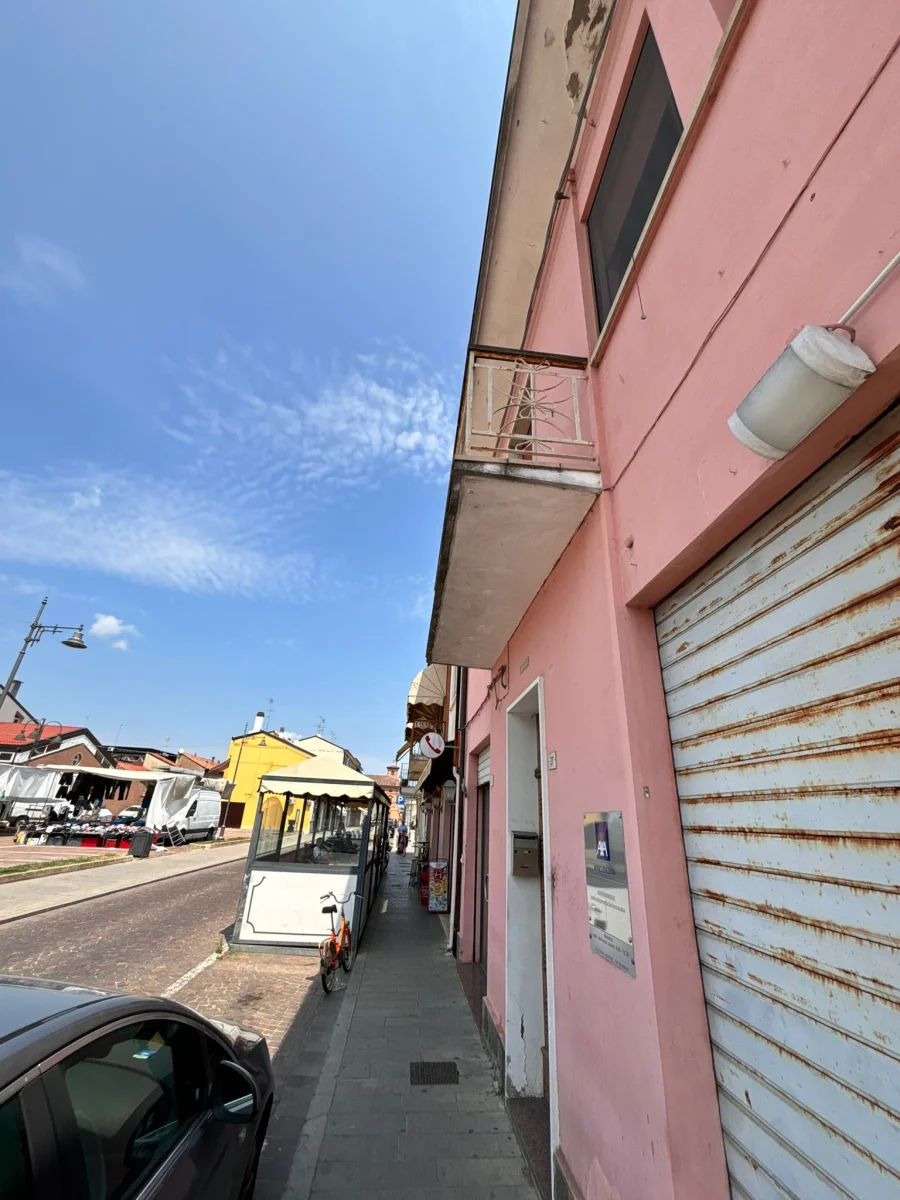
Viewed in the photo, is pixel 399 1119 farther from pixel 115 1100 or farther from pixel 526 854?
pixel 115 1100

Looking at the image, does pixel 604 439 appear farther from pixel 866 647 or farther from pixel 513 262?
pixel 513 262

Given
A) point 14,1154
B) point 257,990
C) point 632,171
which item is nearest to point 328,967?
point 257,990

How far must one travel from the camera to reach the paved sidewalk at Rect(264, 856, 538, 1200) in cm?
317

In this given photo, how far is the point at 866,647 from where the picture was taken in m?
1.48

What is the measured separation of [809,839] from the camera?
1.62 metres

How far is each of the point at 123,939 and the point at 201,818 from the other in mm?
22531

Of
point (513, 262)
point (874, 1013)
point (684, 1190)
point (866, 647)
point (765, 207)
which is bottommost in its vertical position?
point (684, 1190)

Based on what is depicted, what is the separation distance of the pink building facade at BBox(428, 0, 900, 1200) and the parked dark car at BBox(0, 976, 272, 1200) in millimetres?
1777

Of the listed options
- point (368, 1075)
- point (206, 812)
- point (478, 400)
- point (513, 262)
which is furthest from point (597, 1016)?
point (206, 812)

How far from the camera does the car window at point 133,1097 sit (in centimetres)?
152

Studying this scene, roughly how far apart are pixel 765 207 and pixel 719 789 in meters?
2.28

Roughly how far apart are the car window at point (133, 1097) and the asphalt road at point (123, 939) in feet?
15.0

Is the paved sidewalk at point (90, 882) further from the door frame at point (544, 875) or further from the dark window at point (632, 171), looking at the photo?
the dark window at point (632, 171)

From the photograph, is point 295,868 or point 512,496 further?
point 295,868
